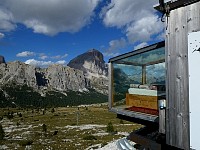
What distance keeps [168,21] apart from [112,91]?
18.6ft

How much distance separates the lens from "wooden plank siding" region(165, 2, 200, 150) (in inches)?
319

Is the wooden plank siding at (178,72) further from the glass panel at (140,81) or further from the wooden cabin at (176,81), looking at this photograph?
the glass panel at (140,81)

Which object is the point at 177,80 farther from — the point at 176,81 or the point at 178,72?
the point at 178,72

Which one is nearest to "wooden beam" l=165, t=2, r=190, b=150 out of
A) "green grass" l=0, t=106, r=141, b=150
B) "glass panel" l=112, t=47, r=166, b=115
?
"glass panel" l=112, t=47, r=166, b=115

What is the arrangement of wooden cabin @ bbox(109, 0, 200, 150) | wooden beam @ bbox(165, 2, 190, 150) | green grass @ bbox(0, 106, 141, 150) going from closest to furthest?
wooden cabin @ bbox(109, 0, 200, 150)
wooden beam @ bbox(165, 2, 190, 150)
green grass @ bbox(0, 106, 141, 150)

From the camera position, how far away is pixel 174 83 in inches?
339

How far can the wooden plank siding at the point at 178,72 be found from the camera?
26.6ft

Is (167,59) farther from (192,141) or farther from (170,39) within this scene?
(192,141)

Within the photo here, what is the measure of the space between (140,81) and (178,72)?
171 inches

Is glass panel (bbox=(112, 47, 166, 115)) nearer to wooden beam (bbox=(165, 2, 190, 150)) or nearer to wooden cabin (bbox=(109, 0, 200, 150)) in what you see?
wooden cabin (bbox=(109, 0, 200, 150))

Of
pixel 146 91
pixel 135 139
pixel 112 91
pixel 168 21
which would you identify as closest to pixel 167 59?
pixel 168 21

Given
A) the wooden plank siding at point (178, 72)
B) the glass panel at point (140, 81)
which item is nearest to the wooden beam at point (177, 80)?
the wooden plank siding at point (178, 72)

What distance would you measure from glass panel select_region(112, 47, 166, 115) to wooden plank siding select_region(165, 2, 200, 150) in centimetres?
129

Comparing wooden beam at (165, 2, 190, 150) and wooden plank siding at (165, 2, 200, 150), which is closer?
wooden plank siding at (165, 2, 200, 150)
